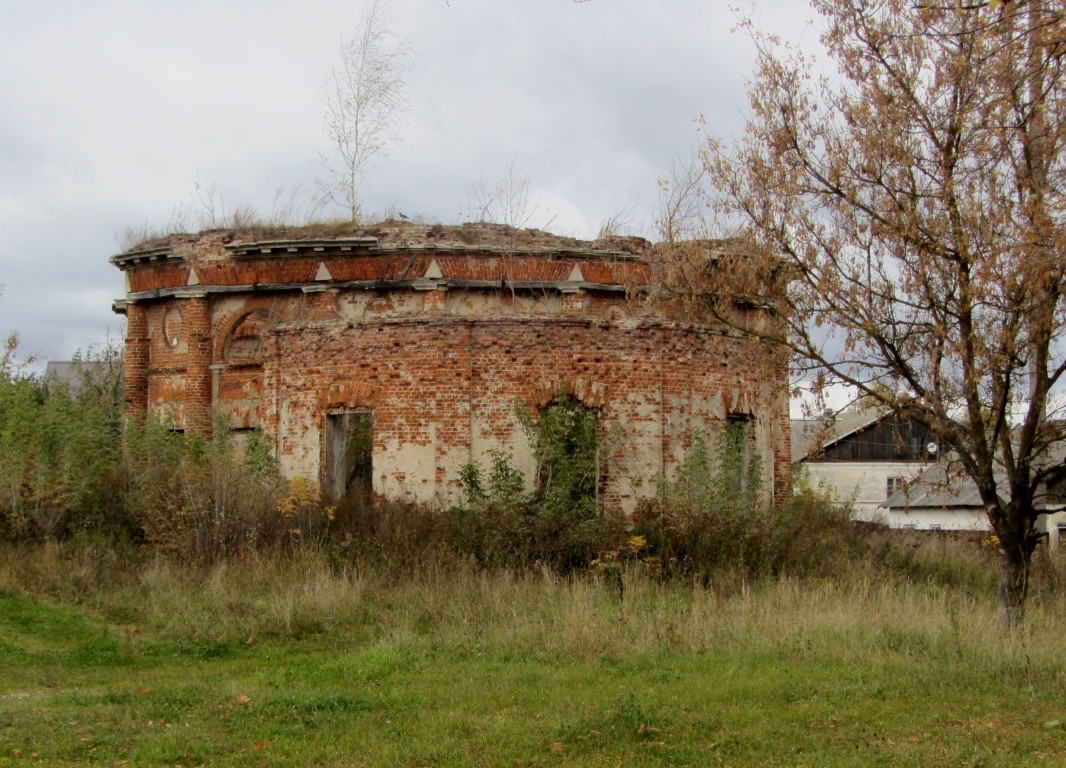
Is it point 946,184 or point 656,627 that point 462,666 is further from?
point 946,184

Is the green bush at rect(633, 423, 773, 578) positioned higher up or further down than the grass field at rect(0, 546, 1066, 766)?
higher up

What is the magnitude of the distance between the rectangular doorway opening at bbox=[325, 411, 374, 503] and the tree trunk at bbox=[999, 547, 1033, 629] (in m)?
8.95

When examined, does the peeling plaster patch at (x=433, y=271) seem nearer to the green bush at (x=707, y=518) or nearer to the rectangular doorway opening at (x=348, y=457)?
the rectangular doorway opening at (x=348, y=457)

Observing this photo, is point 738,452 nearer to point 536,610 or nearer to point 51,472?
point 536,610

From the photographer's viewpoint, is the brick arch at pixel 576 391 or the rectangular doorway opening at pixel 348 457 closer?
the rectangular doorway opening at pixel 348 457

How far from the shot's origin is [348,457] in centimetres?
1742

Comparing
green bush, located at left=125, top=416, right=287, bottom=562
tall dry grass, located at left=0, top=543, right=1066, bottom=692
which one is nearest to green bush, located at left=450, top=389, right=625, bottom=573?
tall dry grass, located at left=0, top=543, right=1066, bottom=692

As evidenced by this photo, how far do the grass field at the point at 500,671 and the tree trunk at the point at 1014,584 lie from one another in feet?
0.56

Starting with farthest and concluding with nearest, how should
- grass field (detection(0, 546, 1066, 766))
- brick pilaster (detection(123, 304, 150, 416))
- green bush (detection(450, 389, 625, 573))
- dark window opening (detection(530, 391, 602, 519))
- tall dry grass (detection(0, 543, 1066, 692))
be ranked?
brick pilaster (detection(123, 304, 150, 416))
dark window opening (detection(530, 391, 602, 519))
green bush (detection(450, 389, 625, 573))
tall dry grass (detection(0, 543, 1066, 692))
grass field (detection(0, 546, 1066, 766))

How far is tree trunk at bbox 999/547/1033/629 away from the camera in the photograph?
9508 millimetres

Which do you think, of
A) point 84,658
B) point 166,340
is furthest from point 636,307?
point 84,658

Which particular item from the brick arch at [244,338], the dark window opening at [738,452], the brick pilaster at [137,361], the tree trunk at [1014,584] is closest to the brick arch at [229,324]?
the brick arch at [244,338]

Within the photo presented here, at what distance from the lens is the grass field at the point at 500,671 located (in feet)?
22.0

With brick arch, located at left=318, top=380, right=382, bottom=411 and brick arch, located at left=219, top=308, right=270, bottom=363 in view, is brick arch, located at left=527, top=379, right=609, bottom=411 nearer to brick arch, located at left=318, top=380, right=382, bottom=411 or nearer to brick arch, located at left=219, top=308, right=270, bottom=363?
brick arch, located at left=318, top=380, right=382, bottom=411
